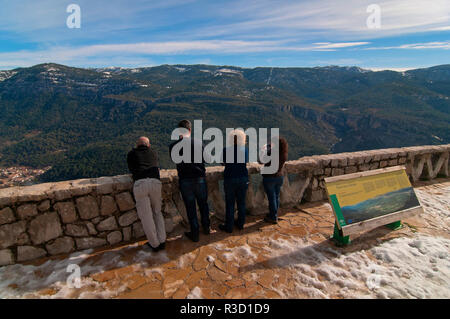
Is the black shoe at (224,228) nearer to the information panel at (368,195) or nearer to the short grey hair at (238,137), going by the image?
the short grey hair at (238,137)

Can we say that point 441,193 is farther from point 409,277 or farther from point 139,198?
point 139,198

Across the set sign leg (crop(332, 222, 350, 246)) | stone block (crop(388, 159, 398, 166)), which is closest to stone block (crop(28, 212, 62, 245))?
sign leg (crop(332, 222, 350, 246))

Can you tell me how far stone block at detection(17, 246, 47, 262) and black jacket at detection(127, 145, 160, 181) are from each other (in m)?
1.75

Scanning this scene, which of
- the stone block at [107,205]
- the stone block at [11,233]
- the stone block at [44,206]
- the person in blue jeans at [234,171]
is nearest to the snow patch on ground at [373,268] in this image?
the person in blue jeans at [234,171]

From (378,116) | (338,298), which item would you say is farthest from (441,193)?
(378,116)

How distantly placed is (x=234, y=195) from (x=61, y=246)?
2.83 meters

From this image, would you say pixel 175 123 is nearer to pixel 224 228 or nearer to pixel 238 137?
pixel 224 228

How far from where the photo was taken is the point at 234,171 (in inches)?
167

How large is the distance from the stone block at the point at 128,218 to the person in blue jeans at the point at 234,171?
1.60 meters

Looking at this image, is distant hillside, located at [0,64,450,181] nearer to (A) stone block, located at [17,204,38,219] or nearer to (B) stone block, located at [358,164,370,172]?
(B) stone block, located at [358,164,370,172]

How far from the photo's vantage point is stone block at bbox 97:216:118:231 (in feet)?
12.9
